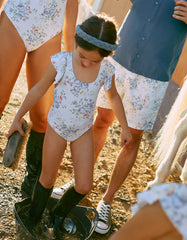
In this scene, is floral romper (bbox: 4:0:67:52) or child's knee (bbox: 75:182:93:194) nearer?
child's knee (bbox: 75:182:93:194)

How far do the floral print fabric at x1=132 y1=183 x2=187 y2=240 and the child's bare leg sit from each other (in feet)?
0.06

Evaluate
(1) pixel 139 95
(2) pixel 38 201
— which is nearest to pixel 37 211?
(2) pixel 38 201

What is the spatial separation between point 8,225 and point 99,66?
1.12 m

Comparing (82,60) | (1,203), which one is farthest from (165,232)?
(1,203)

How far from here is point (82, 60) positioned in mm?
1777

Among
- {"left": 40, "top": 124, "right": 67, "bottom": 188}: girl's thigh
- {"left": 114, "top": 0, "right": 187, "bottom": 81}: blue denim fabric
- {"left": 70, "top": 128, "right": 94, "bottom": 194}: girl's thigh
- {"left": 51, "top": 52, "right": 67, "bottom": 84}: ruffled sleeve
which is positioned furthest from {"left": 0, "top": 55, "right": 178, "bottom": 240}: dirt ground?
{"left": 114, "top": 0, "right": 187, "bottom": 81}: blue denim fabric

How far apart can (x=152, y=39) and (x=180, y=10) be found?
238 millimetres

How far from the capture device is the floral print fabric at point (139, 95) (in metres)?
2.21

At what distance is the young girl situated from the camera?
1828 millimetres

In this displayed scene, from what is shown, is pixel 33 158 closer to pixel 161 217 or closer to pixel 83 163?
pixel 83 163

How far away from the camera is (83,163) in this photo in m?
1.89

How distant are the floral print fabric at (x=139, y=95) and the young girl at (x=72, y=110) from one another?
27 centimetres

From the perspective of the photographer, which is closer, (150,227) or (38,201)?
(150,227)

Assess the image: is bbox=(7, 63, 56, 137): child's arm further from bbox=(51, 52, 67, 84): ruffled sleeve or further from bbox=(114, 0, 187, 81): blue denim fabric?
bbox=(114, 0, 187, 81): blue denim fabric
